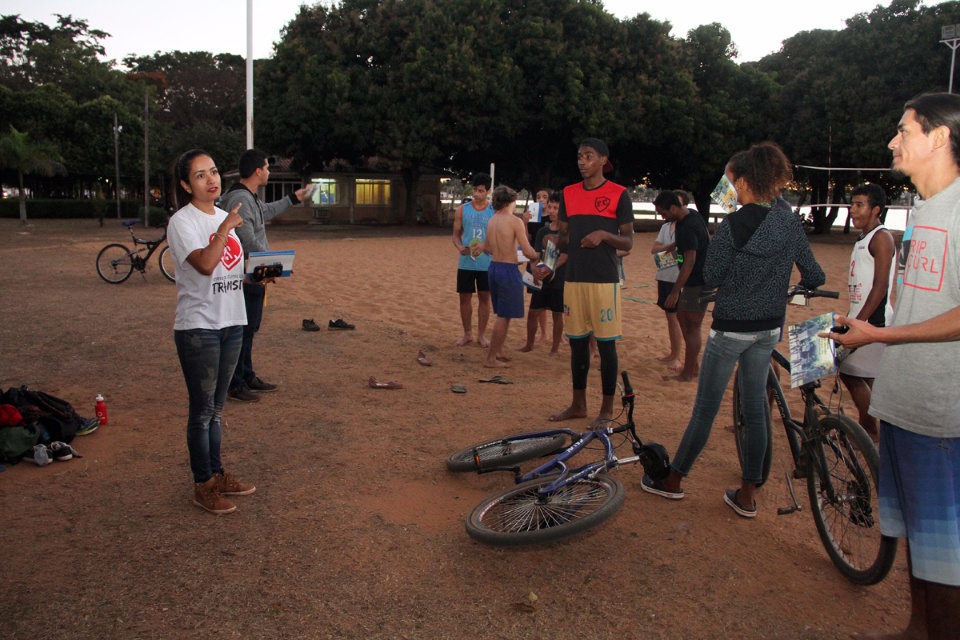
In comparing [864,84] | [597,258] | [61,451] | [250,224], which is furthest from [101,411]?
[864,84]

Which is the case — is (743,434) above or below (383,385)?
above

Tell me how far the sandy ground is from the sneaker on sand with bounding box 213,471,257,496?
69 mm

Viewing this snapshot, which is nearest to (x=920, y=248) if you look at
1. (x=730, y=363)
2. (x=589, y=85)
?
(x=730, y=363)

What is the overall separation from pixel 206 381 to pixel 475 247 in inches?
182

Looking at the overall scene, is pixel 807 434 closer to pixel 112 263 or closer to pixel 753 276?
pixel 753 276

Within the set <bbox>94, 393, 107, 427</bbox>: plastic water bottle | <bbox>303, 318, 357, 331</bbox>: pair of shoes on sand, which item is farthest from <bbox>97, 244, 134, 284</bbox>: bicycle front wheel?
<bbox>94, 393, 107, 427</bbox>: plastic water bottle

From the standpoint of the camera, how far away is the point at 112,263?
1290 cm

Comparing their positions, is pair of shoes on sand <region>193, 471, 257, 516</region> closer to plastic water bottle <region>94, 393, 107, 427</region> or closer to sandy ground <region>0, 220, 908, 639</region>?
sandy ground <region>0, 220, 908, 639</region>

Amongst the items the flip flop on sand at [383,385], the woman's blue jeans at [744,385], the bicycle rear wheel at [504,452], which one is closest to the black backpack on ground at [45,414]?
the flip flop on sand at [383,385]

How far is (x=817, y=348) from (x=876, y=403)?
0.85 meters

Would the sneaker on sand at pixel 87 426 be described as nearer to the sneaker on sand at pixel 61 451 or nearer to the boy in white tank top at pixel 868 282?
the sneaker on sand at pixel 61 451

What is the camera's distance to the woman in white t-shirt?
3.73 metres

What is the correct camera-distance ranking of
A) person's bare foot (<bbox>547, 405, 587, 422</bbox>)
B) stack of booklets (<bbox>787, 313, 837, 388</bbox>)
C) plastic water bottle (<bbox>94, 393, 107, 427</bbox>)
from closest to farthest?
1. stack of booklets (<bbox>787, 313, 837, 388</bbox>)
2. plastic water bottle (<bbox>94, 393, 107, 427</bbox>)
3. person's bare foot (<bbox>547, 405, 587, 422</bbox>)

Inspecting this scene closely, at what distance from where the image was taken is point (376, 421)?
5.70m
